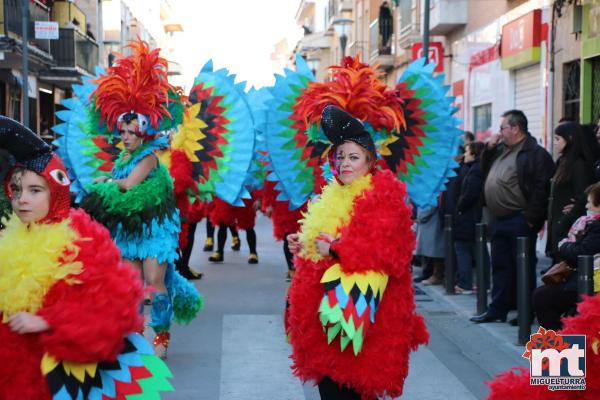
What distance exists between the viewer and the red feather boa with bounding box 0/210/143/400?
3457 millimetres

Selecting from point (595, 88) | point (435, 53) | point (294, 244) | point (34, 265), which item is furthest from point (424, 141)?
point (435, 53)

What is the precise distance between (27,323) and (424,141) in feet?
14.9

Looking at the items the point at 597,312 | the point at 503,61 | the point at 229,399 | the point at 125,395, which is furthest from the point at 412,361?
the point at 503,61

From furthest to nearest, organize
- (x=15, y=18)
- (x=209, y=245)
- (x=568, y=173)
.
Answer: (x=15, y=18) → (x=209, y=245) → (x=568, y=173)

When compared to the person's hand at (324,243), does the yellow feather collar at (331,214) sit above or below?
above

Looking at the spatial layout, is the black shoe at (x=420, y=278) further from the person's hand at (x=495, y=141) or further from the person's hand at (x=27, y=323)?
the person's hand at (x=27, y=323)

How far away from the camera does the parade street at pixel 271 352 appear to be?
6.47m

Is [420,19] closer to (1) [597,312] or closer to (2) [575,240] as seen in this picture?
(2) [575,240]

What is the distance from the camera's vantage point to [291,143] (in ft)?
24.6

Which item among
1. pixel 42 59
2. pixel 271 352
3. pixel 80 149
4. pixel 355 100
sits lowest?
pixel 271 352

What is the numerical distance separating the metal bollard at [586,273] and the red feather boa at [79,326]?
347 centimetres

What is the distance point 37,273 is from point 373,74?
3169 millimetres

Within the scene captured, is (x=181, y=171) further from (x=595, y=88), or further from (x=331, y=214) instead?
(x=595, y=88)

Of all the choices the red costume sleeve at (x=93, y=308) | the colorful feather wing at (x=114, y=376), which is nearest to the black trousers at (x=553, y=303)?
the colorful feather wing at (x=114, y=376)
